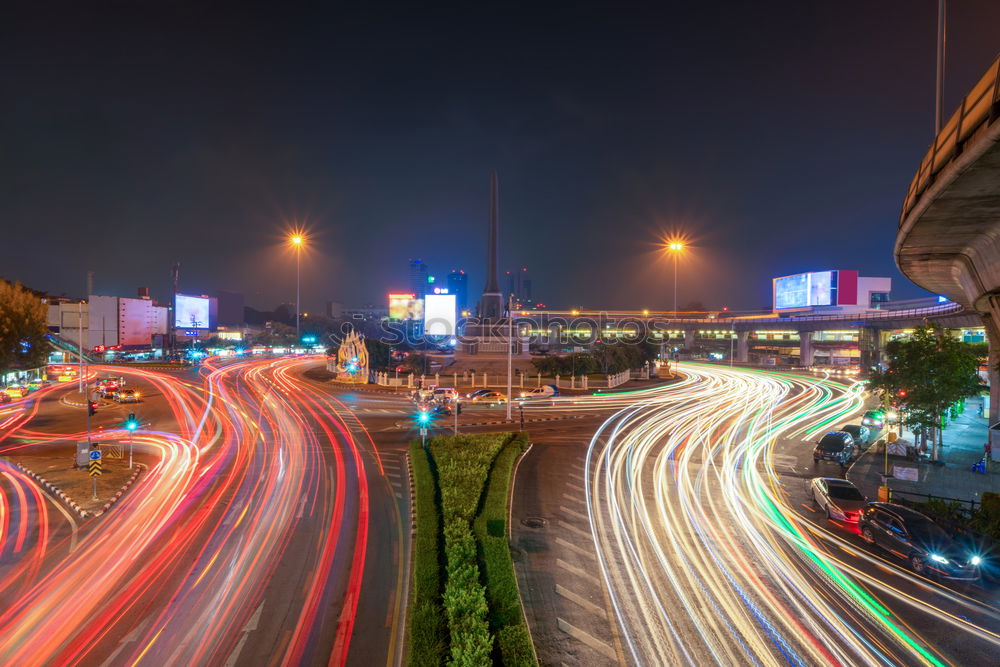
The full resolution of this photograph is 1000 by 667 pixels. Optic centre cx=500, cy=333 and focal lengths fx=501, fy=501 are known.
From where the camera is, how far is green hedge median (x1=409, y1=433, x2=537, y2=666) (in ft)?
28.8

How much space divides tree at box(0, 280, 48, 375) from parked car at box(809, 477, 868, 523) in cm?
5387

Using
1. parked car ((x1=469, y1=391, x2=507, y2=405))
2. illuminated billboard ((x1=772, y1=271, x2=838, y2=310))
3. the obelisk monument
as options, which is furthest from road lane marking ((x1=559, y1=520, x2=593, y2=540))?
illuminated billboard ((x1=772, y1=271, x2=838, y2=310))

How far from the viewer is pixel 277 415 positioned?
3341 centimetres

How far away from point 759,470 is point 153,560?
2168cm

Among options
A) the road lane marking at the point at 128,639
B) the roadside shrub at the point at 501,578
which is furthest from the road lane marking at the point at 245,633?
the roadside shrub at the point at 501,578

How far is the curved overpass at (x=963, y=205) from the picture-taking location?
7.01m

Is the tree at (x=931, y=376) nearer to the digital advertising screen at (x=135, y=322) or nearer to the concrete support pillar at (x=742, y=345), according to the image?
the concrete support pillar at (x=742, y=345)

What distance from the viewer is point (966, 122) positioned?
7.42 meters

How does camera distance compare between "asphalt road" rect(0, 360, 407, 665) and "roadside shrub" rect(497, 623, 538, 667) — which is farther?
"asphalt road" rect(0, 360, 407, 665)

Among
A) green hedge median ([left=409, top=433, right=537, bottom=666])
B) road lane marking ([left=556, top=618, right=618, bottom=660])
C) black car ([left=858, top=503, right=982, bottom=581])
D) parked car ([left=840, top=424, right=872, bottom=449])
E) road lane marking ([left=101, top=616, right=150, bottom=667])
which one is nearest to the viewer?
green hedge median ([left=409, top=433, right=537, bottom=666])

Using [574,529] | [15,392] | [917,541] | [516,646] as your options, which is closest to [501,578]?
[516,646]

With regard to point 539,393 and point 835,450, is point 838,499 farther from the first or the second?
point 539,393

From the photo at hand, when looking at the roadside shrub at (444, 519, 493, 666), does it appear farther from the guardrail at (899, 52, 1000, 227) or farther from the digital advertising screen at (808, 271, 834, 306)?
the digital advertising screen at (808, 271, 834, 306)

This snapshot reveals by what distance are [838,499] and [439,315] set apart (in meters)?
113
